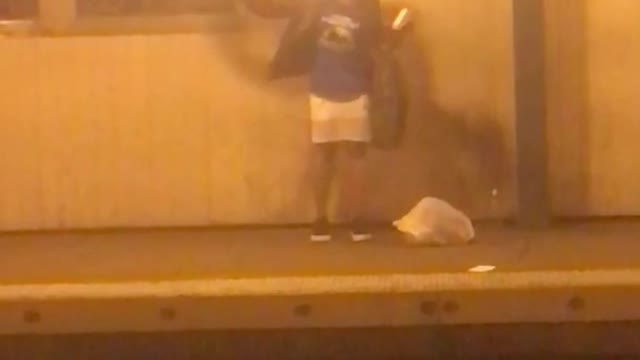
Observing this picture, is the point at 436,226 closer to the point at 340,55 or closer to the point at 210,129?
the point at 340,55

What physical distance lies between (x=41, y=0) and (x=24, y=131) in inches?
27.3

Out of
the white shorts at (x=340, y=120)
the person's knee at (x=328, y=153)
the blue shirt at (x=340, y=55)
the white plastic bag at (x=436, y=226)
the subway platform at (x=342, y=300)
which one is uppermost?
the blue shirt at (x=340, y=55)

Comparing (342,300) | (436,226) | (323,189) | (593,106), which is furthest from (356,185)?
(342,300)

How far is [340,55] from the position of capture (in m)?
7.68

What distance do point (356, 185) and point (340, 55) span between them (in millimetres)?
809

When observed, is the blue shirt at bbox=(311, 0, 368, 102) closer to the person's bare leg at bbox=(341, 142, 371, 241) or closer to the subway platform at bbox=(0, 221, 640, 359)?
the person's bare leg at bbox=(341, 142, 371, 241)

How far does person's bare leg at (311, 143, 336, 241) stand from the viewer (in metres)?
7.91

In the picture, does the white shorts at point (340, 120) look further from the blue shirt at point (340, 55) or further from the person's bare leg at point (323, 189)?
the person's bare leg at point (323, 189)

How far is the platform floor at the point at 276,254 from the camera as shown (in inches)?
265

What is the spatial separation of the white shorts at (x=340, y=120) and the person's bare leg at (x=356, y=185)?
0.44ft

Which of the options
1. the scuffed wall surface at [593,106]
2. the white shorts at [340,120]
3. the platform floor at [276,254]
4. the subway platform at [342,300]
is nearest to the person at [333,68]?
the white shorts at [340,120]

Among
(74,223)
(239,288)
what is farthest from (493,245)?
(74,223)

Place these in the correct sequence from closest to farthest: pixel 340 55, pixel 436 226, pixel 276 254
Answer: pixel 276 254 → pixel 436 226 → pixel 340 55

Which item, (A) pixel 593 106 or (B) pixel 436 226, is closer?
(B) pixel 436 226
